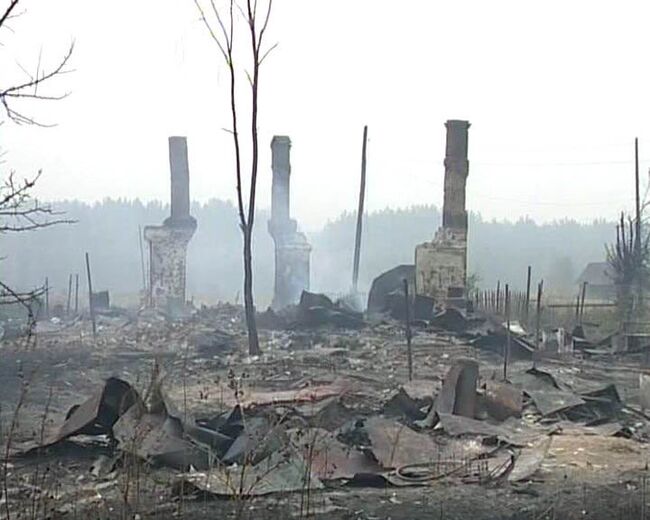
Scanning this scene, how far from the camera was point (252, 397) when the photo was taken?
11.1 metres

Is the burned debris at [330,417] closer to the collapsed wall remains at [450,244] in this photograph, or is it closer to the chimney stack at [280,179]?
the collapsed wall remains at [450,244]

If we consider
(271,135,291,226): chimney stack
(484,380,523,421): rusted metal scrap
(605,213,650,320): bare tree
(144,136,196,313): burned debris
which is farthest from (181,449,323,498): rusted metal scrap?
(271,135,291,226): chimney stack

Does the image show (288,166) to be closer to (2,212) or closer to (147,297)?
(147,297)

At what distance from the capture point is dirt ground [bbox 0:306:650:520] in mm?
6578

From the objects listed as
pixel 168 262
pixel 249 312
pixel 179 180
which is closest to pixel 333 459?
pixel 249 312

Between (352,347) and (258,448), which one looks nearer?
(258,448)

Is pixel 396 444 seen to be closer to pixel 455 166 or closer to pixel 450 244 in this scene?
pixel 450 244

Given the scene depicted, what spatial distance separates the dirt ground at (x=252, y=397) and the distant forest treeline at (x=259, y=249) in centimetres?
2141

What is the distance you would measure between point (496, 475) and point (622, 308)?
1799cm

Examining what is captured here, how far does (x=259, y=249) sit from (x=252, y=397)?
1780 inches

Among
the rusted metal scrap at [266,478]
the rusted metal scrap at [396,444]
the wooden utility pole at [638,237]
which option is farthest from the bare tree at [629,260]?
the rusted metal scrap at [266,478]

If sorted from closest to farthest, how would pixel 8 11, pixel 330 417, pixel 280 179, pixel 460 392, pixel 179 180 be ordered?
pixel 8 11 → pixel 330 417 → pixel 460 392 → pixel 179 180 → pixel 280 179

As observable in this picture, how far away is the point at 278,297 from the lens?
93.2 feet

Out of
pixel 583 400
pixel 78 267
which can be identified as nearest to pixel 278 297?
pixel 583 400
